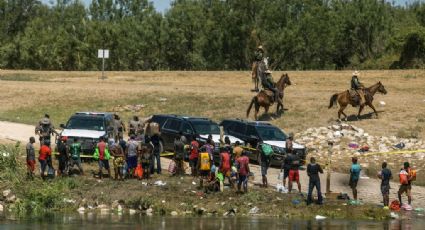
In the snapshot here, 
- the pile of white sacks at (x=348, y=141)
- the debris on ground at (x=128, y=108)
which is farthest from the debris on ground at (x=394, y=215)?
the debris on ground at (x=128, y=108)

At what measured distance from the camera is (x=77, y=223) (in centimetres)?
2447

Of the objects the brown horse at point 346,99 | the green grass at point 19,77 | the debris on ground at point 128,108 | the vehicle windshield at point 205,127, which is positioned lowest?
the green grass at point 19,77

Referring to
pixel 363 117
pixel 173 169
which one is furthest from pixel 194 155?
pixel 363 117

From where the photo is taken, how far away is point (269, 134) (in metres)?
35.8

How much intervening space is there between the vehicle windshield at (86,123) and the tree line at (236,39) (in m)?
54.5

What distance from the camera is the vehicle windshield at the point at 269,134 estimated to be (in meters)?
35.4

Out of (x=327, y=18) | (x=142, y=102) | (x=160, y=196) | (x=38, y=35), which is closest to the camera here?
(x=160, y=196)

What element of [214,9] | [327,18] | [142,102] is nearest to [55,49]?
[214,9]

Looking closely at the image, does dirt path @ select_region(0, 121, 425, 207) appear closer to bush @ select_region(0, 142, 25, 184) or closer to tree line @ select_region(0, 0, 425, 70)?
bush @ select_region(0, 142, 25, 184)

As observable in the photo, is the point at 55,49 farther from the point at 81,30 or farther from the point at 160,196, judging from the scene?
the point at 160,196

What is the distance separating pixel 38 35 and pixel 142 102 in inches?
2514

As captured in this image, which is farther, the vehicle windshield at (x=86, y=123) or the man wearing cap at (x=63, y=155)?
the vehicle windshield at (x=86, y=123)

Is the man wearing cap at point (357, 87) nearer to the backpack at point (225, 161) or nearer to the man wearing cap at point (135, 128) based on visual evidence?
the man wearing cap at point (135, 128)

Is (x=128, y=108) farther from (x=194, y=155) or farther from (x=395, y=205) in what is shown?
(x=395, y=205)
